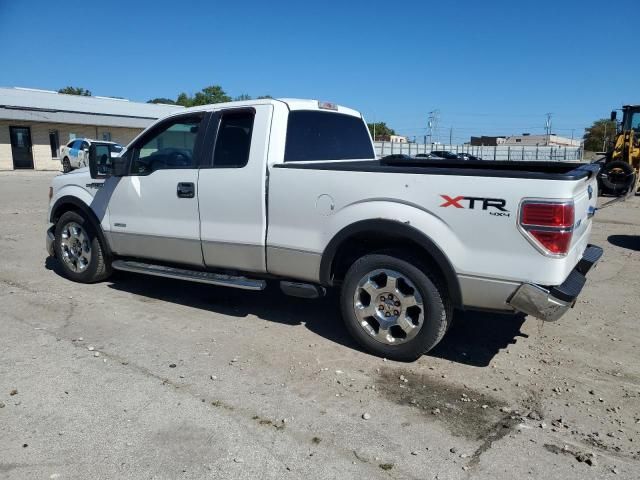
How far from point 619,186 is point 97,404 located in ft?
60.6

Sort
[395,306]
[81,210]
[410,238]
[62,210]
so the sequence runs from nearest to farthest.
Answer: [410,238] < [395,306] < [81,210] < [62,210]

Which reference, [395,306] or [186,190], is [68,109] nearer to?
[186,190]

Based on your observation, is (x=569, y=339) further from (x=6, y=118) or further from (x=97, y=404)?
(x=6, y=118)

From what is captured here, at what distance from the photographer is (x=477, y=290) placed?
3852 mm

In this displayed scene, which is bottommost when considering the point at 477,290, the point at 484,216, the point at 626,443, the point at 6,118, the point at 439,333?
the point at 626,443

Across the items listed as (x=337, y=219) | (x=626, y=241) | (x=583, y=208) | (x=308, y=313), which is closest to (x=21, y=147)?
(x=308, y=313)

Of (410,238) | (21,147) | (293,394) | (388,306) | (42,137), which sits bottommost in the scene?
(293,394)

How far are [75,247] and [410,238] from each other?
4.29 m

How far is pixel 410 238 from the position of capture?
157 inches

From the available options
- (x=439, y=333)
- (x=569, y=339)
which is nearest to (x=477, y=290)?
(x=439, y=333)

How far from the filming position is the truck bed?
362 centimetres

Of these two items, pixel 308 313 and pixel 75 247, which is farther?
pixel 75 247

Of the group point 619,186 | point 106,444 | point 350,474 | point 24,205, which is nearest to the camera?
point 350,474

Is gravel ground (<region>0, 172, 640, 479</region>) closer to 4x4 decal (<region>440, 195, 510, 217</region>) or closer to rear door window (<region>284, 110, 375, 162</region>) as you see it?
4x4 decal (<region>440, 195, 510, 217</region>)
